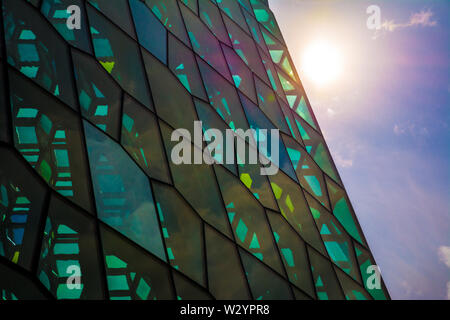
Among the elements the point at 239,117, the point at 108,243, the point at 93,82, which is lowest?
the point at 108,243

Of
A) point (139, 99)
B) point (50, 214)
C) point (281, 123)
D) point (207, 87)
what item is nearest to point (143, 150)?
point (139, 99)

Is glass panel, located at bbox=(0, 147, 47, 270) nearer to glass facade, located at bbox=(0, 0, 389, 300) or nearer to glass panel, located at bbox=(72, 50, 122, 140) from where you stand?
glass facade, located at bbox=(0, 0, 389, 300)

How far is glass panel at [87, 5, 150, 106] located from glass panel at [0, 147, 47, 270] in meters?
3.53

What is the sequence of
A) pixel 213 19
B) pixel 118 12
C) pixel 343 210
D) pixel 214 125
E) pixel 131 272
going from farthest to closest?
pixel 343 210
pixel 213 19
pixel 214 125
pixel 118 12
pixel 131 272

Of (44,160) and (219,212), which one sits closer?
(44,160)

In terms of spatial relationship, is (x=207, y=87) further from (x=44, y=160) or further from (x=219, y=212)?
(x=44, y=160)

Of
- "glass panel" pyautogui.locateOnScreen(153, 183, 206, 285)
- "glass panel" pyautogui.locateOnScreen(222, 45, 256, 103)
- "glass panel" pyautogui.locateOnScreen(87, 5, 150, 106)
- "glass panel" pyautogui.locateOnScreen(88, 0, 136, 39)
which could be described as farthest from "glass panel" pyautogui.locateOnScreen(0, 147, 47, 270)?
"glass panel" pyautogui.locateOnScreen(222, 45, 256, 103)

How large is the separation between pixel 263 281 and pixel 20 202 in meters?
6.00

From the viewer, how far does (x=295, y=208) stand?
41.0ft

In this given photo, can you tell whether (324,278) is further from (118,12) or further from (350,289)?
(118,12)

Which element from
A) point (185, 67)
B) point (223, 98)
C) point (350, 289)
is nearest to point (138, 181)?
point (185, 67)

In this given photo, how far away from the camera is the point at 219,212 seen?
28.6 ft

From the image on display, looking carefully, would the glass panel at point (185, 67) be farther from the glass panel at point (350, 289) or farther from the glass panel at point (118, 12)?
the glass panel at point (350, 289)

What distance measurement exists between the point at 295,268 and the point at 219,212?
11.1ft
